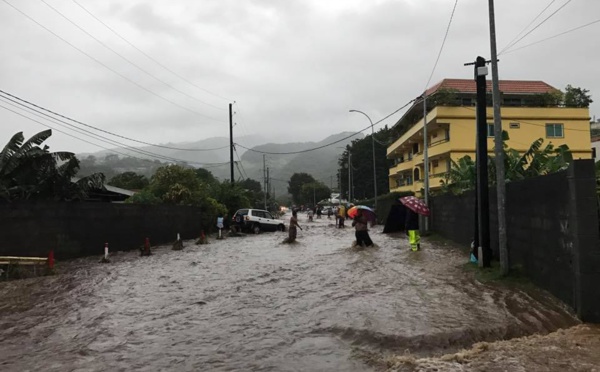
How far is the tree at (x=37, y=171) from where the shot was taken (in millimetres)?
17344

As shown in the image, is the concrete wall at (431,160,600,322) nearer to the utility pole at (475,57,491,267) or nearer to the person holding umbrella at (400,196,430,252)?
the utility pole at (475,57,491,267)

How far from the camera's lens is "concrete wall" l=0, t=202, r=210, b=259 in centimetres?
1491

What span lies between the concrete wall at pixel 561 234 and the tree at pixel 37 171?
1543 cm

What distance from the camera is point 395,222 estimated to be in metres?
30.9

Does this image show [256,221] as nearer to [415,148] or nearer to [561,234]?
[415,148]

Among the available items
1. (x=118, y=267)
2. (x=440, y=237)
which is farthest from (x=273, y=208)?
(x=118, y=267)

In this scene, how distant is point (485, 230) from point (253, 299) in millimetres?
6112

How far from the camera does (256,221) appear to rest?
3469 centimetres

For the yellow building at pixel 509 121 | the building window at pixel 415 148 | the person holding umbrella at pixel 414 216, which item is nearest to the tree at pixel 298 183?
the building window at pixel 415 148

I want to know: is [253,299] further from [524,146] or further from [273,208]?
[273,208]

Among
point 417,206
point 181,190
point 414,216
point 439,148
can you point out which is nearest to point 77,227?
point 417,206

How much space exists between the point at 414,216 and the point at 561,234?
59.7 ft

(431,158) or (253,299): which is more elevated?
(431,158)

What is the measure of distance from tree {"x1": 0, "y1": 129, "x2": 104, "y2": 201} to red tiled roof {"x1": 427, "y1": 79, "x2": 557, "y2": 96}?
3075 centimetres
